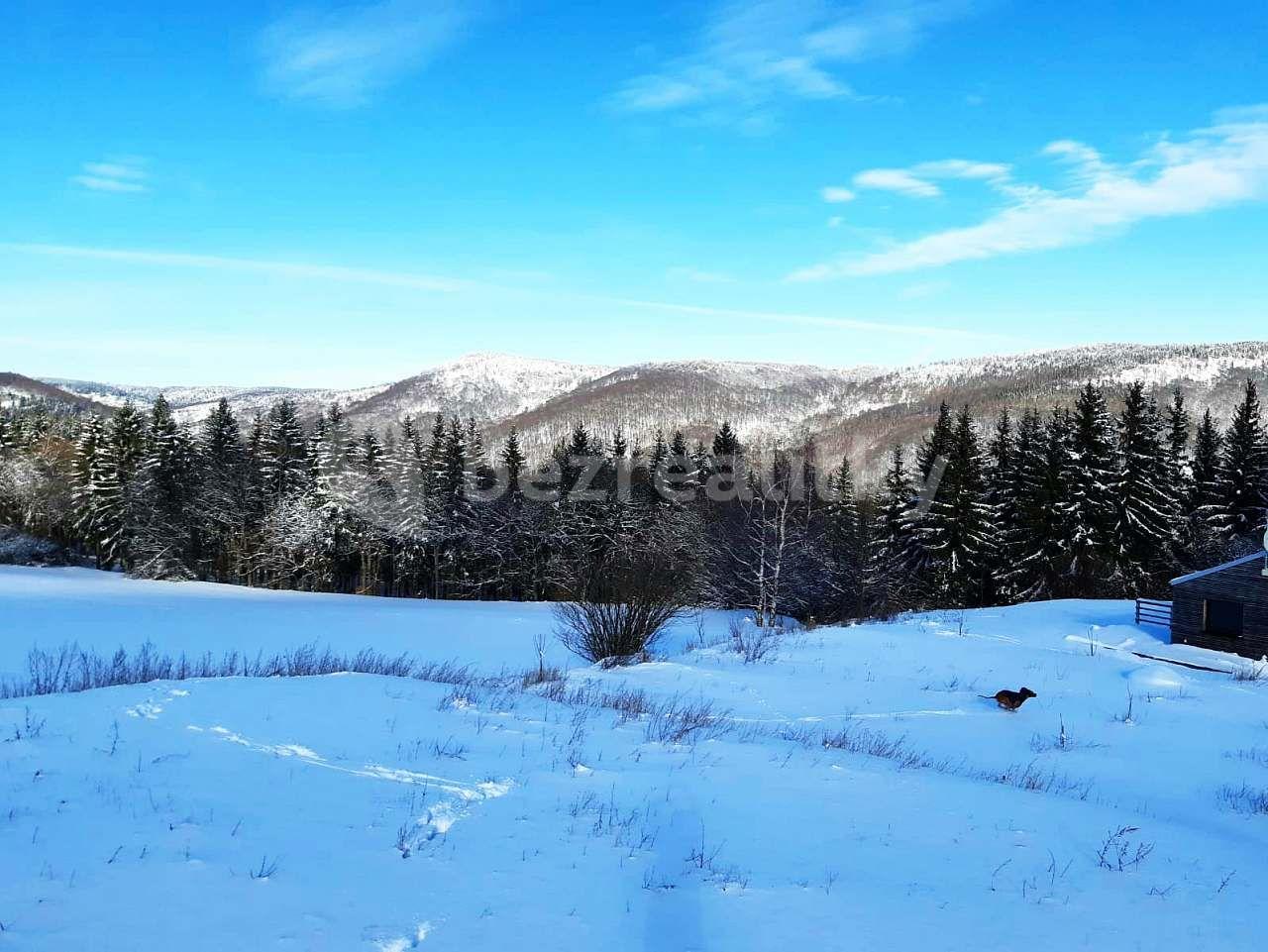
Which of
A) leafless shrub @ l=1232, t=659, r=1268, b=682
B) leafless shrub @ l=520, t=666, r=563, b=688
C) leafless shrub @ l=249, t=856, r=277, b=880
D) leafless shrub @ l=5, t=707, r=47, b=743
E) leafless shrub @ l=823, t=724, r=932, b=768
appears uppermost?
leafless shrub @ l=5, t=707, r=47, b=743

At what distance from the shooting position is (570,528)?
50.7 metres

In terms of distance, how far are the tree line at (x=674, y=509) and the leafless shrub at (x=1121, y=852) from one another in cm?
2358

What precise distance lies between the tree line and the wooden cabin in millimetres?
10112

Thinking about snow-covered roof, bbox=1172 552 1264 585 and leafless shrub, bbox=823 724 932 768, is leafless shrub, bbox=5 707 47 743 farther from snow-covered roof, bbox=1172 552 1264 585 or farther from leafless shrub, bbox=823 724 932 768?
snow-covered roof, bbox=1172 552 1264 585

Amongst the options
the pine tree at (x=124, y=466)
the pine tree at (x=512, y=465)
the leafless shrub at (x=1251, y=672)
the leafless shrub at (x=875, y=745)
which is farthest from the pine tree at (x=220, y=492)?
the leafless shrub at (x=1251, y=672)

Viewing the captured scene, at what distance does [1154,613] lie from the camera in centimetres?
2797

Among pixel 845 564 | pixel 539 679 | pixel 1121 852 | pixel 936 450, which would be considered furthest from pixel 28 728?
pixel 936 450

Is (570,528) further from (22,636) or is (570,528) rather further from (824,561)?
Result: (22,636)

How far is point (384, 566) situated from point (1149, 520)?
4817cm

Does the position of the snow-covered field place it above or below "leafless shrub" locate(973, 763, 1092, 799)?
above

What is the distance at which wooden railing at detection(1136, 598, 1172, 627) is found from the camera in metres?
27.7

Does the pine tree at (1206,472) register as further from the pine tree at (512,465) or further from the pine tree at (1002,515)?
the pine tree at (512,465)

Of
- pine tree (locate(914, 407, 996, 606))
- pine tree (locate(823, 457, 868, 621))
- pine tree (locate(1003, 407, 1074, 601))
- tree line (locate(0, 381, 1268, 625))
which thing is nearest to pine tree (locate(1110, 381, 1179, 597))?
tree line (locate(0, 381, 1268, 625))

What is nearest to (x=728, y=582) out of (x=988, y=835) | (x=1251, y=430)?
(x=1251, y=430)
